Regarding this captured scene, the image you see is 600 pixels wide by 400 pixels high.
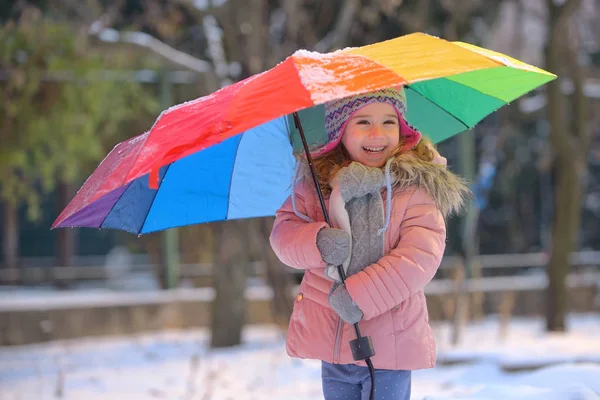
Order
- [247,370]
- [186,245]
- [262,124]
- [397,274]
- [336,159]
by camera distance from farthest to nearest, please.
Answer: [186,245] → [247,370] → [262,124] → [336,159] → [397,274]

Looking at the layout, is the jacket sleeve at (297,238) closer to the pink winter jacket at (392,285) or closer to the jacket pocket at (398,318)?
the pink winter jacket at (392,285)

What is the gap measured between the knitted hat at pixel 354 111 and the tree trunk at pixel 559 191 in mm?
6805

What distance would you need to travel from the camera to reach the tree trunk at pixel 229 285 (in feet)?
26.4

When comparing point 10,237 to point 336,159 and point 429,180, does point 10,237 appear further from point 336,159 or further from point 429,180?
point 429,180

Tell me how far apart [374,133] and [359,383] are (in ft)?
2.76

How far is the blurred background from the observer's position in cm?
691

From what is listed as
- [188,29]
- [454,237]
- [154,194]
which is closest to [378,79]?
[154,194]

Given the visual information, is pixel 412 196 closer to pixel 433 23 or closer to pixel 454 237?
pixel 433 23

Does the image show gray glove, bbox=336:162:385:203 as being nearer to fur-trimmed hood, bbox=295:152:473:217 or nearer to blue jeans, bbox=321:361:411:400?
fur-trimmed hood, bbox=295:152:473:217

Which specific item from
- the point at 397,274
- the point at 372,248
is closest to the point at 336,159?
the point at 372,248

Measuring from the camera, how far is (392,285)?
8.64ft

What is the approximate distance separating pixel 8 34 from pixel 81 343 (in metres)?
3.25

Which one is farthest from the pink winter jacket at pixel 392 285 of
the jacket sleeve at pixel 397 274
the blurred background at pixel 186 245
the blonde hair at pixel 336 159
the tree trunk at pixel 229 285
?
the tree trunk at pixel 229 285

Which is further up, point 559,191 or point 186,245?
point 559,191
